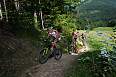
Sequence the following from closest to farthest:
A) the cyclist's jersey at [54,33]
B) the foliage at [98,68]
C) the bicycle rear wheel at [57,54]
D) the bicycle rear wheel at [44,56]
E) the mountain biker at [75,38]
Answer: the foliage at [98,68]
the cyclist's jersey at [54,33]
the bicycle rear wheel at [44,56]
the bicycle rear wheel at [57,54]
the mountain biker at [75,38]

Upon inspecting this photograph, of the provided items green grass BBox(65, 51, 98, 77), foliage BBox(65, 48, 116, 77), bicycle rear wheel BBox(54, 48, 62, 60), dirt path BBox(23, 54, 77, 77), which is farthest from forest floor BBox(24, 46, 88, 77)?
foliage BBox(65, 48, 116, 77)

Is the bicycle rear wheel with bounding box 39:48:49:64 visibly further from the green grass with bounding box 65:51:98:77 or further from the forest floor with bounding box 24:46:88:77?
the green grass with bounding box 65:51:98:77

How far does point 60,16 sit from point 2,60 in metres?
10.7

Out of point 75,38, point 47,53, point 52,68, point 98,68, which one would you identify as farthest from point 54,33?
point 75,38

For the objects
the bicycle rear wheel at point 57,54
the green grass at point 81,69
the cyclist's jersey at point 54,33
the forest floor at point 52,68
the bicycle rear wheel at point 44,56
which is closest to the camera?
the green grass at point 81,69

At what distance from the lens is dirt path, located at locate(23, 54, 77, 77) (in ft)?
47.1

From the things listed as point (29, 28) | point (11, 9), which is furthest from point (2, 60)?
point (11, 9)

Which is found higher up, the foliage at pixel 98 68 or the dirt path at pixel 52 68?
the foliage at pixel 98 68

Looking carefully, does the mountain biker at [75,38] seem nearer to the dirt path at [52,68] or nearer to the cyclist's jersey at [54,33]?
the dirt path at [52,68]

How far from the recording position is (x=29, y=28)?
25.1 metres

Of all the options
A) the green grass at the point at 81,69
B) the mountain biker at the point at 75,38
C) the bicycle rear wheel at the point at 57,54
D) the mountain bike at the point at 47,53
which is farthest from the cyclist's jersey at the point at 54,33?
the mountain biker at the point at 75,38

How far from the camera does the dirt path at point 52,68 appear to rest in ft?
47.1

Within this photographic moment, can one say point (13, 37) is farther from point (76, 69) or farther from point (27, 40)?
point (76, 69)

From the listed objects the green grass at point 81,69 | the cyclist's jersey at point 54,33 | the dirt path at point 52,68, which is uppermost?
the cyclist's jersey at point 54,33
